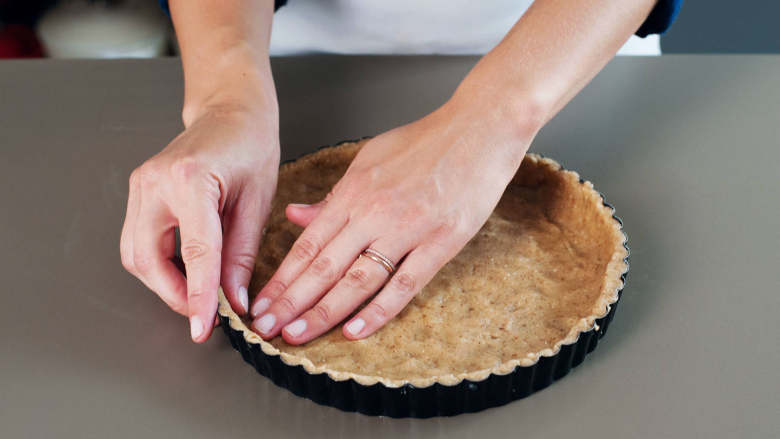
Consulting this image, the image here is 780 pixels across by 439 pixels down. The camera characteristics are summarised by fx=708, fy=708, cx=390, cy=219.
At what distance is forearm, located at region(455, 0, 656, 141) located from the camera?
0.96 metres

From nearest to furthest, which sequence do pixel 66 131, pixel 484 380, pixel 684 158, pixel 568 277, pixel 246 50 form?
pixel 484 380, pixel 568 277, pixel 246 50, pixel 684 158, pixel 66 131

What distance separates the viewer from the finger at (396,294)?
2.91 feet

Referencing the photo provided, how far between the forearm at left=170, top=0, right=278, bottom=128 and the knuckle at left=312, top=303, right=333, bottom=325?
1.00 feet

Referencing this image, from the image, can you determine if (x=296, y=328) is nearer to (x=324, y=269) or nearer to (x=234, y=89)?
(x=324, y=269)

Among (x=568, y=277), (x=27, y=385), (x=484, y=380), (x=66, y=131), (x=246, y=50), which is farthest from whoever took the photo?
(x=66, y=131)

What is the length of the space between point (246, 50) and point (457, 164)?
1.32ft

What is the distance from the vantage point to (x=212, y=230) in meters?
0.85

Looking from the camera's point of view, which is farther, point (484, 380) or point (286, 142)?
point (286, 142)

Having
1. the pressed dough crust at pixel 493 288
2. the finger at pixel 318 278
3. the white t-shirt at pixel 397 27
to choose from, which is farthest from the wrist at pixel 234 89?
the white t-shirt at pixel 397 27

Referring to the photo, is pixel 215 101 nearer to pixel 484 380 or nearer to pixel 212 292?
pixel 212 292

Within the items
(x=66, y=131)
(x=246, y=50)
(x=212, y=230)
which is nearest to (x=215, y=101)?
(x=246, y=50)

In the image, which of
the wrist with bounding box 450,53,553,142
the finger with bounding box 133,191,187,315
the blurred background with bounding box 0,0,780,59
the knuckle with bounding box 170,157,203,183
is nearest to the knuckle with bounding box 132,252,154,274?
the finger with bounding box 133,191,187,315

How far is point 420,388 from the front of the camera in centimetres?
76

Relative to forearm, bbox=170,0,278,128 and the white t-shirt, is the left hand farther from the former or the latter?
the white t-shirt
